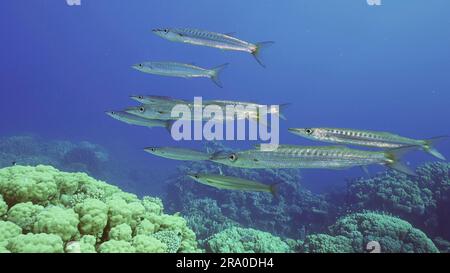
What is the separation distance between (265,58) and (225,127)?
11036 cm

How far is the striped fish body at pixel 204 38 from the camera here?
7469 mm

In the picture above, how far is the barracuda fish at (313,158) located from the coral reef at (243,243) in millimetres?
1807

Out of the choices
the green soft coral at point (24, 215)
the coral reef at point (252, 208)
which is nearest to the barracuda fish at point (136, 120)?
the green soft coral at point (24, 215)

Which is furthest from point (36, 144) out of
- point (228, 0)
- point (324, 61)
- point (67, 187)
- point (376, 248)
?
point (324, 61)

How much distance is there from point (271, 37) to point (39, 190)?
14385cm

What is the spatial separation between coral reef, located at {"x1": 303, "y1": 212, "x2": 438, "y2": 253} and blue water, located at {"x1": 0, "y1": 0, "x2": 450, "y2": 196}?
320ft

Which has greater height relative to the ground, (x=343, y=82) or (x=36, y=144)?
(x=343, y=82)

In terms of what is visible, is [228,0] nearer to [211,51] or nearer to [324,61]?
[211,51]

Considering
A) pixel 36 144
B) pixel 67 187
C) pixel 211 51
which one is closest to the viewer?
pixel 67 187

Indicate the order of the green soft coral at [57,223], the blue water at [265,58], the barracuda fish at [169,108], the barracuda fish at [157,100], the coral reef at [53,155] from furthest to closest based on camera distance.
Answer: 1. the blue water at [265,58]
2. the coral reef at [53,155]
3. the barracuda fish at [157,100]
4. the barracuda fish at [169,108]
5. the green soft coral at [57,223]

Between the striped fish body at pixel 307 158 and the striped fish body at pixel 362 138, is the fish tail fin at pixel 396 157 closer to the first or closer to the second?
the striped fish body at pixel 307 158

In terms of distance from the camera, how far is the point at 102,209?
15.9 feet

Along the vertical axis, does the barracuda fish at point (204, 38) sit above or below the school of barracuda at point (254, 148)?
above
